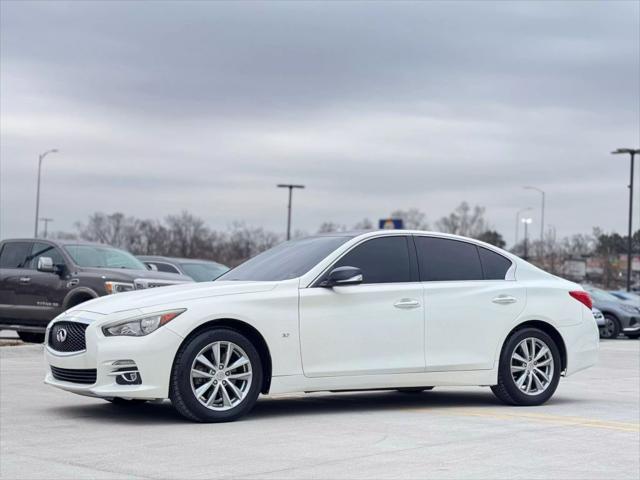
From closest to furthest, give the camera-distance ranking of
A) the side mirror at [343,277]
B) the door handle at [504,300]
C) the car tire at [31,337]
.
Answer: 1. the side mirror at [343,277]
2. the door handle at [504,300]
3. the car tire at [31,337]

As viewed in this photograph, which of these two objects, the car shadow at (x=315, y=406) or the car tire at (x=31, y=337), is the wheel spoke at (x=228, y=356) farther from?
the car tire at (x=31, y=337)

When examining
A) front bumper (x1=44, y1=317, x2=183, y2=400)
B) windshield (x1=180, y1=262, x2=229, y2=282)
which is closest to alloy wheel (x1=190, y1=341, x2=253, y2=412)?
front bumper (x1=44, y1=317, x2=183, y2=400)

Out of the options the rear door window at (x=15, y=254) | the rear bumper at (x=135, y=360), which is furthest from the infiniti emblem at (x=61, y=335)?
the rear door window at (x=15, y=254)

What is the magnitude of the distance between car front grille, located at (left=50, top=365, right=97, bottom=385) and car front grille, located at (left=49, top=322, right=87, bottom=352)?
0.56 ft

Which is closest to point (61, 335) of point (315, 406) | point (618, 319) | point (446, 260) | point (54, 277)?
point (315, 406)

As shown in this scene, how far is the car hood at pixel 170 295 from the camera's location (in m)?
9.02

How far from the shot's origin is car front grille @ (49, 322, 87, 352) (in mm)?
9141

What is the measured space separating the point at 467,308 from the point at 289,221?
185 ft

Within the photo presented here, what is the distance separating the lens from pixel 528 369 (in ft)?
34.9

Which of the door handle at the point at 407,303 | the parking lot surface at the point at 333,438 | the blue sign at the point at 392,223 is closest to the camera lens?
the parking lot surface at the point at 333,438

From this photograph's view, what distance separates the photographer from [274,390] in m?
9.29

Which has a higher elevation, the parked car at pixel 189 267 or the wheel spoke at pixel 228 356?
the parked car at pixel 189 267

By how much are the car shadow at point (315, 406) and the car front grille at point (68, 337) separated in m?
0.58

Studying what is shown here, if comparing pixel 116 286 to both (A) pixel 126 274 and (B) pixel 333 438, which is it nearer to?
(A) pixel 126 274
